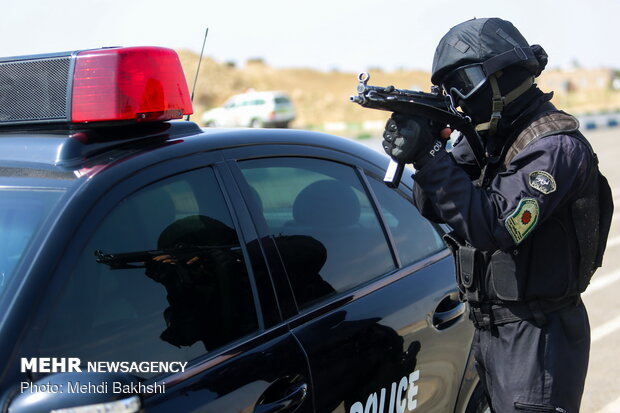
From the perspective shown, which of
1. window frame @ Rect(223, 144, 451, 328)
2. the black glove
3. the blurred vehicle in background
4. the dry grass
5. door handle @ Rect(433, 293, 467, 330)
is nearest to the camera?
the black glove

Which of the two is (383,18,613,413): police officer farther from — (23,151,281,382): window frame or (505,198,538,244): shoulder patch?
(23,151,281,382): window frame

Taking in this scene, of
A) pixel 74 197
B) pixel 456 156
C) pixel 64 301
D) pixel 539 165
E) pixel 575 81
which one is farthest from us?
pixel 575 81

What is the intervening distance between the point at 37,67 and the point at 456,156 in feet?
4.71

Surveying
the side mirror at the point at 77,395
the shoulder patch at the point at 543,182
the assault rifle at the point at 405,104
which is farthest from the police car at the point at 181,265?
the shoulder patch at the point at 543,182

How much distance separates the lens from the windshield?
1.74 metres

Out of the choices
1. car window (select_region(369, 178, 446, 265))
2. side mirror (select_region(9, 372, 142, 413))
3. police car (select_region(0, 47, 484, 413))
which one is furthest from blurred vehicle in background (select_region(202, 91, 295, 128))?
side mirror (select_region(9, 372, 142, 413))

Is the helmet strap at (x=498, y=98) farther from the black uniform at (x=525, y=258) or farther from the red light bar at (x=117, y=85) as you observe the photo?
the red light bar at (x=117, y=85)

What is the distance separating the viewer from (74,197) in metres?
1.78

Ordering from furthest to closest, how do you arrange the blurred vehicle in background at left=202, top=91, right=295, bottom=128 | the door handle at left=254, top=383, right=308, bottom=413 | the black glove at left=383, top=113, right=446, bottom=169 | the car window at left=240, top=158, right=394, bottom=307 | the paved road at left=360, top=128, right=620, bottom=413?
1. the blurred vehicle in background at left=202, top=91, right=295, bottom=128
2. the paved road at left=360, top=128, right=620, bottom=413
3. the car window at left=240, top=158, right=394, bottom=307
4. the black glove at left=383, top=113, right=446, bottom=169
5. the door handle at left=254, top=383, right=308, bottom=413

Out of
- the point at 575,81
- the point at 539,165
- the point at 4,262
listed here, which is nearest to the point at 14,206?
the point at 4,262

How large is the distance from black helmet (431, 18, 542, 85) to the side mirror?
55.1 inches

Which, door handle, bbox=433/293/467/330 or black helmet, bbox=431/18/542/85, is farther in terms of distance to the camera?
door handle, bbox=433/293/467/330

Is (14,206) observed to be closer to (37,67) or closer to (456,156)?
(37,67)

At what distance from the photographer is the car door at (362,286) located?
222cm
